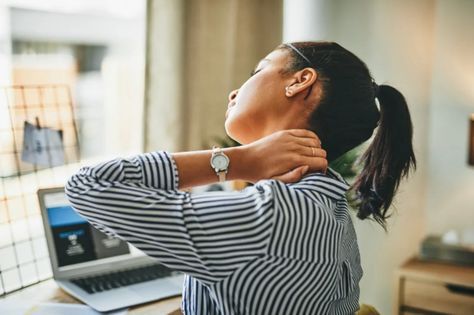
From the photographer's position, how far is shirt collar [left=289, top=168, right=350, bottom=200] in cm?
94

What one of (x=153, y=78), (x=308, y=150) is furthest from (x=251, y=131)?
(x=153, y=78)

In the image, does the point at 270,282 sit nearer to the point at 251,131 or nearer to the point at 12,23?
the point at 251,131

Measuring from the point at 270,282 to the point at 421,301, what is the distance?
1.93m

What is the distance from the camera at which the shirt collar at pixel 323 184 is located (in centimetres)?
94

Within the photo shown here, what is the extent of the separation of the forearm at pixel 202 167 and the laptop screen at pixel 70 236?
0.69m

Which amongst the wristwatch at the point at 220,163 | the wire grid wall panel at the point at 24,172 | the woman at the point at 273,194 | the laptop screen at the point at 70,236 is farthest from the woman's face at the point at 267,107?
the wire grid wall panel at the point at 24,172

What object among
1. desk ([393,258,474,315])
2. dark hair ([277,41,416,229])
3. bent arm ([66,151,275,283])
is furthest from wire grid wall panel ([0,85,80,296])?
desk ([393,258,474,315])

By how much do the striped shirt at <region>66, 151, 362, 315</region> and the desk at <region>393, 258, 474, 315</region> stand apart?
5.62ft

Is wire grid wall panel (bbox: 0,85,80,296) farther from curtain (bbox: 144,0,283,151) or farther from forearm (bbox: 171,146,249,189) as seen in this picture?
forearm (bbox: 171,146,249,189)

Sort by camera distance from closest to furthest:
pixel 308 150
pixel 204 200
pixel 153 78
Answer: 1. pixel 204 200
2. pixel 308 150
3. pixel 153 78

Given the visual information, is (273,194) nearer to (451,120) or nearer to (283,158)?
(283,158)

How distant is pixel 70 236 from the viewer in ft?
5.04

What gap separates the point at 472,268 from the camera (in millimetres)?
2553

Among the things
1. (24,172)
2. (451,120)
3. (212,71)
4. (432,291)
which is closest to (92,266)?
(24,172)
